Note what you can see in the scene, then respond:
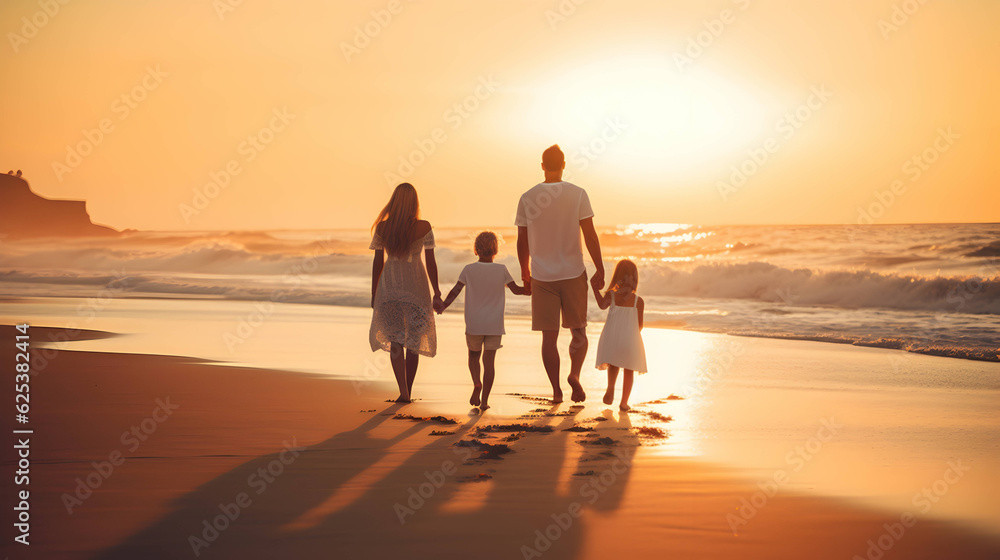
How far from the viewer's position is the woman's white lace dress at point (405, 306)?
6273 mm

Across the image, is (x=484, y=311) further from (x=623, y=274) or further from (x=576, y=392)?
(x=623, y=274)

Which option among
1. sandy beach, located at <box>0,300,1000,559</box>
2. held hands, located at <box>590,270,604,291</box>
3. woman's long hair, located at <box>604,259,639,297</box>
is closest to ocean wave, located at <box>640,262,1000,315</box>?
sandy beach, located at <box>0,300,1000,559</box>

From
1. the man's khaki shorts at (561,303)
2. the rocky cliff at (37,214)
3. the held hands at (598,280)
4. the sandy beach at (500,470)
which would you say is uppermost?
the rocky cliff at (37,214)

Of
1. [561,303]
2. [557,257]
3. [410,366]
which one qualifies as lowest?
[410,366]

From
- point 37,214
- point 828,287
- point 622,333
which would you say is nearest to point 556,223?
point 622,333

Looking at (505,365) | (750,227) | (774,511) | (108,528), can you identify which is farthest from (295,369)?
(750,227)

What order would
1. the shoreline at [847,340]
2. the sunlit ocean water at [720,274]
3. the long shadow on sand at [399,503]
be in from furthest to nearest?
the sunlit ocean water at [720,274] < the shoreline at [847,340] < the long shadow on sand at [399,503]

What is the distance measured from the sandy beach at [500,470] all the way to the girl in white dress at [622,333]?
1.22 feet

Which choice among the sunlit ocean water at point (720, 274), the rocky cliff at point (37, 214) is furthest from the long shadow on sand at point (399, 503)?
the rocky cliff at point (37, 214)

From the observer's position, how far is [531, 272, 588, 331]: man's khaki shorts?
6.42 meters

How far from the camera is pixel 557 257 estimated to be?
21.1 ft

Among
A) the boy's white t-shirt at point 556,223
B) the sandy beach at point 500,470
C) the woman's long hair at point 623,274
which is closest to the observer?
the sandy beach at point 500,470

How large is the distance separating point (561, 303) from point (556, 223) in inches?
26.5

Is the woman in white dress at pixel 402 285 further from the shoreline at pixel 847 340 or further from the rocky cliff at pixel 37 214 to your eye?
the rocky cliff at pixel 37 214
